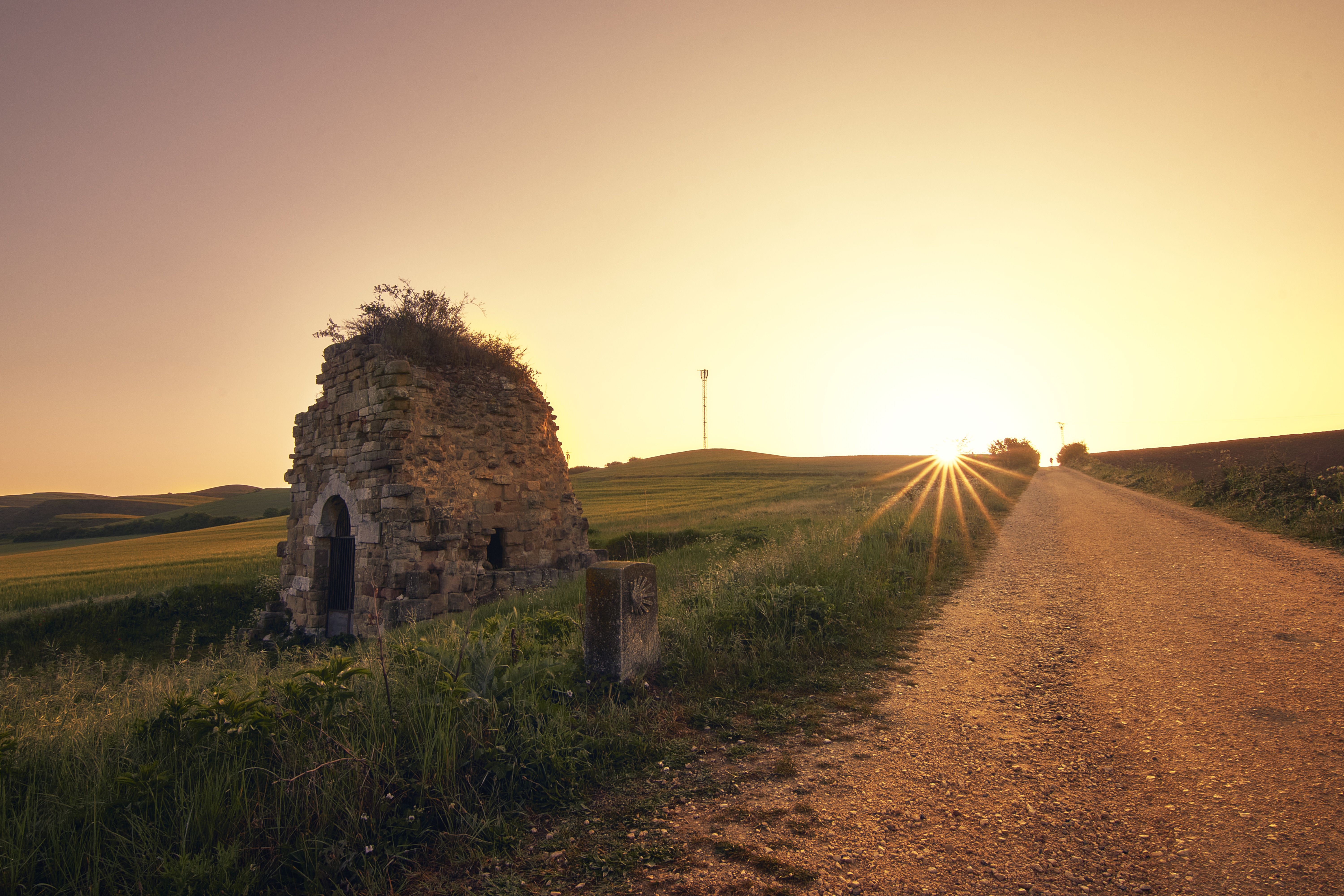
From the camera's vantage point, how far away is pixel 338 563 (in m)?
12.7

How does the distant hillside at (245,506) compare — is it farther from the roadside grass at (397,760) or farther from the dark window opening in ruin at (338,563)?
the roadside grass at (397,760)

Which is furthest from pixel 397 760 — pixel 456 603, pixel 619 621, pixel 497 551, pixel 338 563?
pixel 338 563

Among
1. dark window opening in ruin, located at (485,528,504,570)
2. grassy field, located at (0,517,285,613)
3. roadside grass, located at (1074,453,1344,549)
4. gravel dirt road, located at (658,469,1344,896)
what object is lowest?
grassy field, located at (0,517,285,613)

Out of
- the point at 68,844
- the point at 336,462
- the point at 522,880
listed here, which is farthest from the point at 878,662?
the point at 336,462

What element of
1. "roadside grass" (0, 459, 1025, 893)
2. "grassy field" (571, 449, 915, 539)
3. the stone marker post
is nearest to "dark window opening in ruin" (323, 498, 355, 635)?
"roadside grass" (0, 459, 1025, 893)

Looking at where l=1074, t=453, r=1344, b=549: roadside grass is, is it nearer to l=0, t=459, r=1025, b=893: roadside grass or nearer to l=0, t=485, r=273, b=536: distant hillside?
l=0, t=459, r=1025, b=893: roadside grass

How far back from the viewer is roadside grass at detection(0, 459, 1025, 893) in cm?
306

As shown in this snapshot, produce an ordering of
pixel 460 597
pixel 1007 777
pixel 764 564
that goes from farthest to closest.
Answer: pixel 460 597
pixel 764 564
pixel 1007 777

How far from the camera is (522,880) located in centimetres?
301

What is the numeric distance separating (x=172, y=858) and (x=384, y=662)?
1.62m

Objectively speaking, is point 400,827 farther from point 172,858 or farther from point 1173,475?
point 1173,475

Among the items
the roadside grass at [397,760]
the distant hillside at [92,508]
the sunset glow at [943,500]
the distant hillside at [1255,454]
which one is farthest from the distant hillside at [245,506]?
the distant hillside at [1255,454]

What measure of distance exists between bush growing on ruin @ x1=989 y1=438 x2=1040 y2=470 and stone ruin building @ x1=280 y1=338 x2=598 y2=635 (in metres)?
49.1

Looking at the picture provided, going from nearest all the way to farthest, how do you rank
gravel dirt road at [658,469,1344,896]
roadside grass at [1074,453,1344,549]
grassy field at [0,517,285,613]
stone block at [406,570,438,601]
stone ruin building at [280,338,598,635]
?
gravel dirt road at [658,469,1344,896] → stone block at [406,570,438,601] → stone ruin building at [280,338,598,635] → roadside grass at [1074,453,1344,549] → grassy field at [0,517,285,613]
